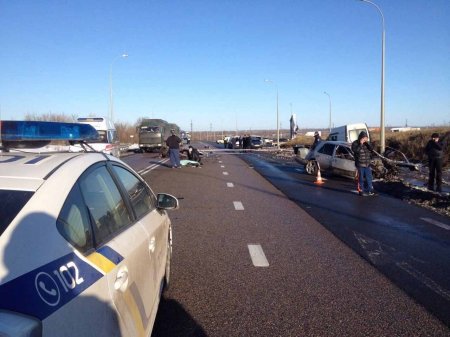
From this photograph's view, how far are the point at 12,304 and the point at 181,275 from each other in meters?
3.68

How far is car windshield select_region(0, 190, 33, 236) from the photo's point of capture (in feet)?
6.87

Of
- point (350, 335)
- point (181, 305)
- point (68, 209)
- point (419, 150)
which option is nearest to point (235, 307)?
point (181, 305)

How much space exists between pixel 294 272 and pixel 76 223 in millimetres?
3615

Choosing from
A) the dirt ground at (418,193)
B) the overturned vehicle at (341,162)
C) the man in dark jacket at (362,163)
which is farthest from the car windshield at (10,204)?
the overturned vehicle at (341,162)

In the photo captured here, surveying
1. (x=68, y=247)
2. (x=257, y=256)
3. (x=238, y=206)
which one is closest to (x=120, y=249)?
(x=68, y=247)

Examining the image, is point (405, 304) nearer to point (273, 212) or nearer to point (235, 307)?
point (235, 307)

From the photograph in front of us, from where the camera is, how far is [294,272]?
545 cm

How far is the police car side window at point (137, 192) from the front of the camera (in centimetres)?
366

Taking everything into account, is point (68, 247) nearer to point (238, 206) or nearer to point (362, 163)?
point (238, 206)

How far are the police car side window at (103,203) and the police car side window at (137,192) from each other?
0.94ft

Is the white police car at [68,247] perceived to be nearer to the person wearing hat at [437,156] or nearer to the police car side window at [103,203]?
the police car side window at [103,203]

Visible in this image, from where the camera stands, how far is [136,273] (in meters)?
2.83

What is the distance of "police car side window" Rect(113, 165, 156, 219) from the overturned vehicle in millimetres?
12631

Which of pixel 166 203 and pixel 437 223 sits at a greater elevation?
pixel 166 203
